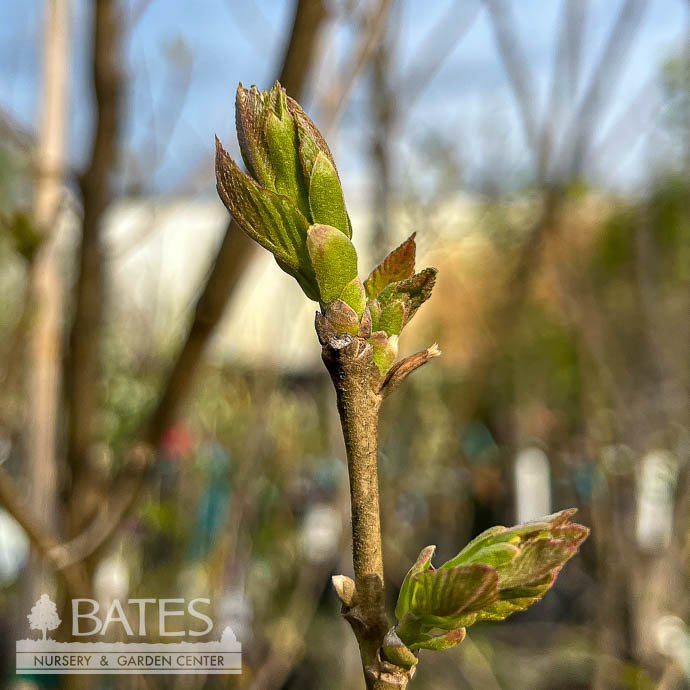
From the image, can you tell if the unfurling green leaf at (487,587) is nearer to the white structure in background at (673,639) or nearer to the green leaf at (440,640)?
the green leaf at (440,640)

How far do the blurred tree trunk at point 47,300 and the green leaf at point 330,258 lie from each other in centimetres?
77

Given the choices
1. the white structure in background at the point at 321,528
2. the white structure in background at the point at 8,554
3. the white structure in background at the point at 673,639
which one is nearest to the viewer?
the white structure in background at the point at 673,639

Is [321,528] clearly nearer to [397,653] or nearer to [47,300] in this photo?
[47,300]

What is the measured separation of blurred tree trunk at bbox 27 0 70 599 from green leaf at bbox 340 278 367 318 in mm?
772

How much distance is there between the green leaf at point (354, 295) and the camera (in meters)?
0.27

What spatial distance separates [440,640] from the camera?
0.28m

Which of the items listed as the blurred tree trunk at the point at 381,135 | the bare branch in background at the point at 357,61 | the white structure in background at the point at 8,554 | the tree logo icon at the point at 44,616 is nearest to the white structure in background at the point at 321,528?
the white structure in background at the point at 8,554

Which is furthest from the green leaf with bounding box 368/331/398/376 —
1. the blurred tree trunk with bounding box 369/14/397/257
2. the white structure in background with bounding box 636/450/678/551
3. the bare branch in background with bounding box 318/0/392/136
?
the white structure in background with bounding box 636/450/678/551

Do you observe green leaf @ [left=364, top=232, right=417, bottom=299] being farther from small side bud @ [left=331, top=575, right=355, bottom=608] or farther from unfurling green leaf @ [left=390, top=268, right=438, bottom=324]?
small side bud @ [left=331, top=575, right=355, bottom=608]

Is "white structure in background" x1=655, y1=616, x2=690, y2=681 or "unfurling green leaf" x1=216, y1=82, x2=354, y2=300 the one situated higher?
"unfurling green leaf" x1=216, y1=82, x2=354, y2=300

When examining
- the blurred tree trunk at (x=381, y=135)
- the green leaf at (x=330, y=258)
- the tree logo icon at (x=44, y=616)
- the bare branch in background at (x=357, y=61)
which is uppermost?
the blurred tree trunk at (x=381, y=135)

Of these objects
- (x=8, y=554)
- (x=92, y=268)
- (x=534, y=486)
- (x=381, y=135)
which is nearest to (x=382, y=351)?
(x=92, y=268)

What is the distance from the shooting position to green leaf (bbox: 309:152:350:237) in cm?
26

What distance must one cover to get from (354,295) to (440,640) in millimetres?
126
